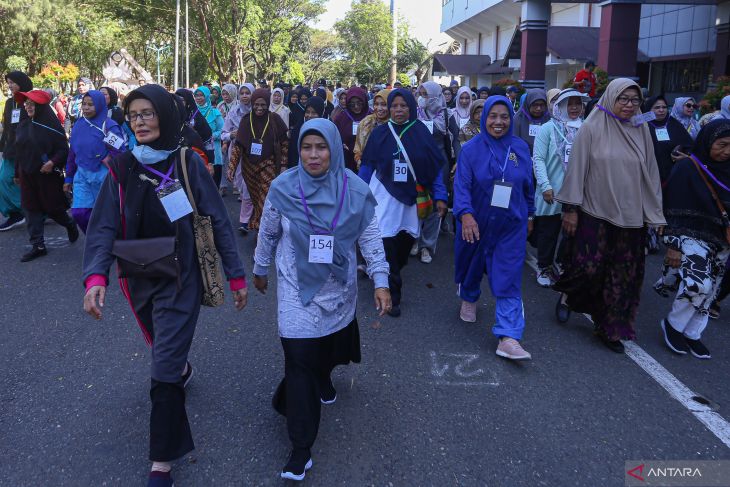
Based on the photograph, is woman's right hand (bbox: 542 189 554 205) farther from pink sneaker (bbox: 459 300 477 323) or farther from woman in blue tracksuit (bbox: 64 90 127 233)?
woman in blue tracksuit (bbox: 64 90 127 233)

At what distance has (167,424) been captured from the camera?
290 centimetres

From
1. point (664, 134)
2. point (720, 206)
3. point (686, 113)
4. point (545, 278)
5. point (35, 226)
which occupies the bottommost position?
point (545, 278)

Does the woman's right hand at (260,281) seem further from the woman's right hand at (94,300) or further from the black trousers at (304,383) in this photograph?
the woman's right hand at (94,300)

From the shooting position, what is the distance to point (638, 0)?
48.1 ft

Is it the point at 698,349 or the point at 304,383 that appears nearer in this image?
the point at 304,383

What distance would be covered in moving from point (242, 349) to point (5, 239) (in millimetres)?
4964

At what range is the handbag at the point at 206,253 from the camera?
310 cm

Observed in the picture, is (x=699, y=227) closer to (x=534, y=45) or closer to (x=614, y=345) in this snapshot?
(x=614, y=345)

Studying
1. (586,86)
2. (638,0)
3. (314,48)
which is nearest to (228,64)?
(638,0)

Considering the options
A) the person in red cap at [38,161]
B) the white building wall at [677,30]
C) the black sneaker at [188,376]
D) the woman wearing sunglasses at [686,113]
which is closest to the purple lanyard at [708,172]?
the black sneaker at [188,376]

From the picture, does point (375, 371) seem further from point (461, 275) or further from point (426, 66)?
point (426, 66)

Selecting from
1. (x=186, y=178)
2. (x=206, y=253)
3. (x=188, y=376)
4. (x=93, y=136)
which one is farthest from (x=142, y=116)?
(x=93, y=136)

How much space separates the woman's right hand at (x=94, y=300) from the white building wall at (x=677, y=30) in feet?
66.8

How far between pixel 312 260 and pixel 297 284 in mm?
149
